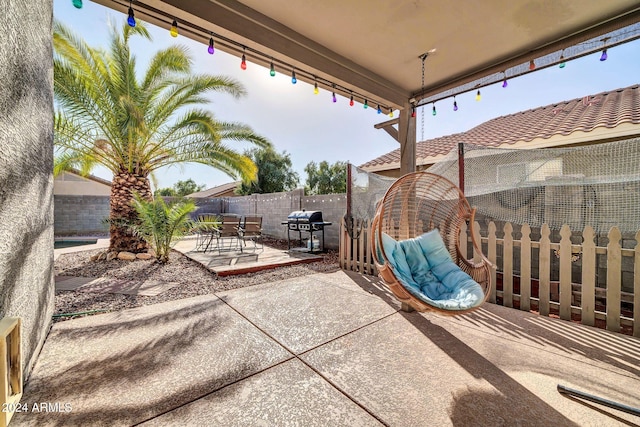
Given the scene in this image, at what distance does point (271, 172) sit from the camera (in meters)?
17.5

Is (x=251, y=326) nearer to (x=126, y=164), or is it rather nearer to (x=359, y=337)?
(x=359, y=337)

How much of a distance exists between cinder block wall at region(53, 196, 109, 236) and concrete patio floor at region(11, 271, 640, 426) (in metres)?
10.6

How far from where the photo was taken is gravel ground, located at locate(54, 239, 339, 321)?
9.53 ft

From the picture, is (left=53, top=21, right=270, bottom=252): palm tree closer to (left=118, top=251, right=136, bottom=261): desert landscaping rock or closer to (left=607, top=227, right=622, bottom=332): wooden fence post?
(left=118, top=251, right=136, bottom=261): desert landscaping rock

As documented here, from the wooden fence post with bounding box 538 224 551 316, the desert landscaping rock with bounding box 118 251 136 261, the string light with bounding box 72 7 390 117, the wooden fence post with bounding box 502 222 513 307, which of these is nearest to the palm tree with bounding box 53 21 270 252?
the desert landscaping rock with bounding box 118 251 136 261

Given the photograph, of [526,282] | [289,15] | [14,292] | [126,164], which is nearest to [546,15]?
[289,15]

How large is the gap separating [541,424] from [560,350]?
1047mm

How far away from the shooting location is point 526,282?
9.16 feet

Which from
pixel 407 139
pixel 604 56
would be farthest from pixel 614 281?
pixel 407 139

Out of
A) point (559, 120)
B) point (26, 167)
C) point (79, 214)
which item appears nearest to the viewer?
point (26, 167)

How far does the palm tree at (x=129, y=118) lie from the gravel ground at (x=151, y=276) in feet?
2.64

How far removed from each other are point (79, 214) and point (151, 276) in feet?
31.3

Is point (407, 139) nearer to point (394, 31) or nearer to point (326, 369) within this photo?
point (394, 31)

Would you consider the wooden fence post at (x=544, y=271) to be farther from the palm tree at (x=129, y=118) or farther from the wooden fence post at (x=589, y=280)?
the palm tree at (x=129, y=118)
